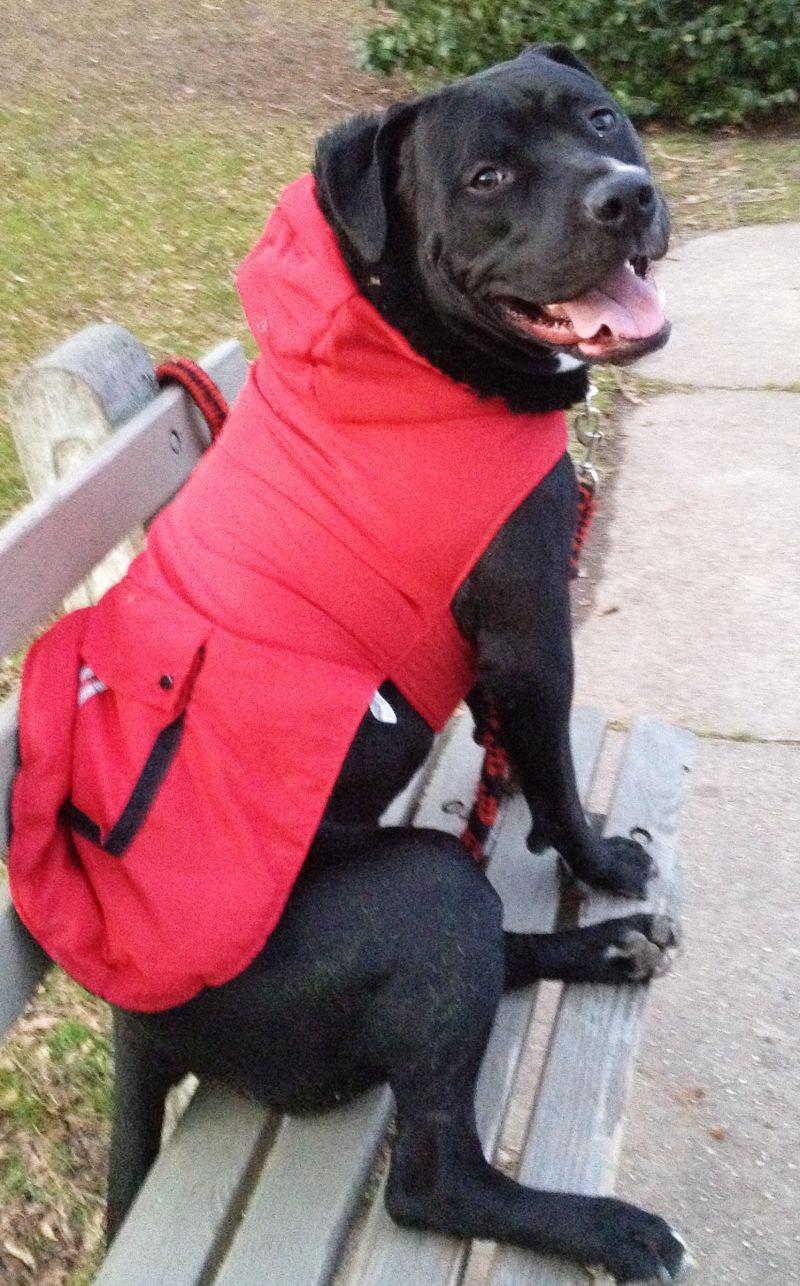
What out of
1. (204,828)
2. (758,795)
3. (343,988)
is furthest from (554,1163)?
(758,795)

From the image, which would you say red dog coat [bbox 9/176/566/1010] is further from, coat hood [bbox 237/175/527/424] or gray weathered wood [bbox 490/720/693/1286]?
gray weathered wood [bbox 490/720/693/1286]

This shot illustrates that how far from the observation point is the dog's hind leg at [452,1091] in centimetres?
179

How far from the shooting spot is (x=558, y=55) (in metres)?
2.39

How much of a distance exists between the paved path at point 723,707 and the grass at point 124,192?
0.55 meters

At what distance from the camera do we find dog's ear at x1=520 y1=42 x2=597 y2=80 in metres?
2.36

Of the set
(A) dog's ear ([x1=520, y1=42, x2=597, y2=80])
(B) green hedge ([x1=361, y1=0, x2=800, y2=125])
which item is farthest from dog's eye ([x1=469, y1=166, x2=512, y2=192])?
(B) green hedge ([x1=361, y1=0, x2=800, y2=125])

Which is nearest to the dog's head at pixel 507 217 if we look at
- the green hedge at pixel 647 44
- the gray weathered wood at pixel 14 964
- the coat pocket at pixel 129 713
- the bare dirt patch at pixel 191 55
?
the coat pocket at pixel 129 713

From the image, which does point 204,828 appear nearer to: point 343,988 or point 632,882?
point 343,988

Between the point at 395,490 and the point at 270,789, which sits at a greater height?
the point at 395,490

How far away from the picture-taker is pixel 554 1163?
190 cm

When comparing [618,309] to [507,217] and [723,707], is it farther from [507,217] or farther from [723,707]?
[723,707]

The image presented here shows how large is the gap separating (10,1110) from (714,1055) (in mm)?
1440

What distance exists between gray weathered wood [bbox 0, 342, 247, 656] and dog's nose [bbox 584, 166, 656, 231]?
2.83ft

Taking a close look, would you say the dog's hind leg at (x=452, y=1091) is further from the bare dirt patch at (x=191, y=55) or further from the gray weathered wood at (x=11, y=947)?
the bare dirt patch at (x=191, y=55)
